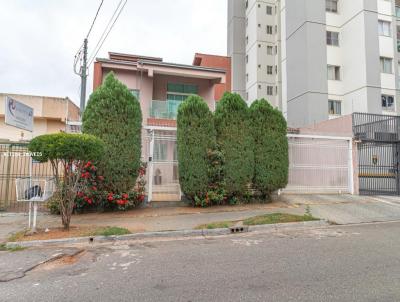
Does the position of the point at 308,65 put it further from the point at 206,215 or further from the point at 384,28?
the point at 206,215

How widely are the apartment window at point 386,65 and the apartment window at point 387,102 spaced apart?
2123 millimetres

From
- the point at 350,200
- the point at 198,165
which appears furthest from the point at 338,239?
the point at 350,200

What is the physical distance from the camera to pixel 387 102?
22625 millimetres

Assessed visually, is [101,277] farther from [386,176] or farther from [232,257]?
[386,176]

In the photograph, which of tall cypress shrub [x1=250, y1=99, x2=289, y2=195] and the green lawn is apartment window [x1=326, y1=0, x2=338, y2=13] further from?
the green lawn

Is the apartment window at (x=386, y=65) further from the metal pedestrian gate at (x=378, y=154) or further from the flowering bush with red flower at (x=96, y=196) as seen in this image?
the flowering bush with red flower at (x=96, y=196)

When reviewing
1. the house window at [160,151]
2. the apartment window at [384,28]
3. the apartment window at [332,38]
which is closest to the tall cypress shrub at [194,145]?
the house window at [160,151]

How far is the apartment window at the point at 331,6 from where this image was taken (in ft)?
83.1

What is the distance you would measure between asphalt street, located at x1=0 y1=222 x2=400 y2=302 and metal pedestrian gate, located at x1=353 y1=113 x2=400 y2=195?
7909 millimetres

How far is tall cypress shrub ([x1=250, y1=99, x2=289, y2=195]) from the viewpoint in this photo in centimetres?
1105

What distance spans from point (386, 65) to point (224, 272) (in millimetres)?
25348

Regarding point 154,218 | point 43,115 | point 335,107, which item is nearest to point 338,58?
point 335,107

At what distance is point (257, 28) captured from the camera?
36.5 metres

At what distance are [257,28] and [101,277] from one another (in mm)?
37628
